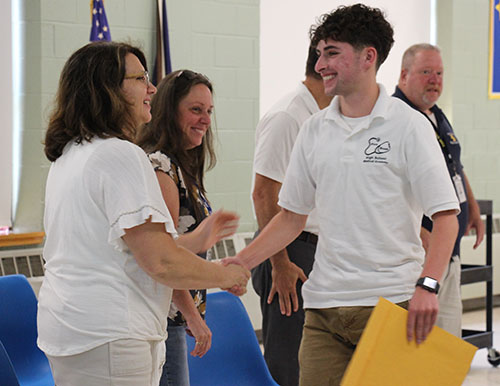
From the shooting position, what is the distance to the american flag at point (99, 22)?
13.6 ft

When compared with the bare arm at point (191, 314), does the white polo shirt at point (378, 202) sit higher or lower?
higher

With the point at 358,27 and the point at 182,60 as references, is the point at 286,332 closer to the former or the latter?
the point at 358,27

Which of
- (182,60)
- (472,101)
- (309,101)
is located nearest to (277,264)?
(309,101)

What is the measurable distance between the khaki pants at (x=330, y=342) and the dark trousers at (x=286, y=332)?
67 centimetres

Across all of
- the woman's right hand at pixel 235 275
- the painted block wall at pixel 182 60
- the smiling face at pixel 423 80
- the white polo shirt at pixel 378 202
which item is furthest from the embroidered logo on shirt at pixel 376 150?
the painted block wall at pixel 182 60

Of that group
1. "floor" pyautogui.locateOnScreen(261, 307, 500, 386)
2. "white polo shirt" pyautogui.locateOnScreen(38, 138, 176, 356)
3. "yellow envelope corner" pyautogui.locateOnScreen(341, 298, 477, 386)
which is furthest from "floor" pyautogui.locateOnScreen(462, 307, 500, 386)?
"white polo shirt" pyautogui.locateOnScreen(38, 138, 176, 356)

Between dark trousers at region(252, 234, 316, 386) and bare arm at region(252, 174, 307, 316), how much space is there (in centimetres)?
4

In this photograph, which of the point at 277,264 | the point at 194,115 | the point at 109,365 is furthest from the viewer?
the point at 277,264

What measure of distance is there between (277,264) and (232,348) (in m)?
0.36

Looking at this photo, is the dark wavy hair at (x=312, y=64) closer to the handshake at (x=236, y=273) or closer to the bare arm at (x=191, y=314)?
the handshake at (x=236, y=273)

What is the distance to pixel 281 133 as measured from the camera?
2898 millimetres

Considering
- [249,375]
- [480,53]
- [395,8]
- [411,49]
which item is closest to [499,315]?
[480,53]

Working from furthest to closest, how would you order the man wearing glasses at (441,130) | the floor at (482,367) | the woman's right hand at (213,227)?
1. the floor at (482,367)
2. the man wearing glasses at (441,130)
3. the woman's right hand at (213,227)

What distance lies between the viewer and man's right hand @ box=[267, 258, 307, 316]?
2.86 m
